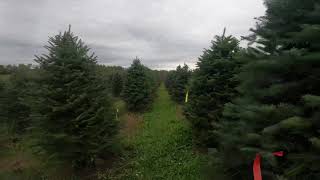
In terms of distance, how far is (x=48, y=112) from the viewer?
445 inches

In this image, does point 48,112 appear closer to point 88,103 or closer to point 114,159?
point 88,103

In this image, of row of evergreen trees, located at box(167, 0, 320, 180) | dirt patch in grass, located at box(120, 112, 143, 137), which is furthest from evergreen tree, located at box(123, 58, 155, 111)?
row of evergreen trees, located at box(167, 0, 320, 180)

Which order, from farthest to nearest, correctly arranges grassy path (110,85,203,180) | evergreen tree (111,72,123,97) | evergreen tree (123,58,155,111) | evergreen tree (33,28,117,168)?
evergreen tree (111,72,123,97) → evergreen tree (123,58,155,111) → grassy path (110,85,203,180) → evergreen tree (33,28,117,168)

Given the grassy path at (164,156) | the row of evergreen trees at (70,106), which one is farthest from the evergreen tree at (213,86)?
the row of evergreen trees at (70,106)

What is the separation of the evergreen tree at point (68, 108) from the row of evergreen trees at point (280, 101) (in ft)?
20.6

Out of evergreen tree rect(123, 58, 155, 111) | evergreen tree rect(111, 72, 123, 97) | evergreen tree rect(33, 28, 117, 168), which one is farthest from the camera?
evergreen tree rect(111, 72, 123, 97)

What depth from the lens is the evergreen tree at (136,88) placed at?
28.6 m

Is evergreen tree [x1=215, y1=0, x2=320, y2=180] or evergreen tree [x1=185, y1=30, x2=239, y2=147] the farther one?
evergreen tree [x1=185, y1=30, x2=239, y2=147]

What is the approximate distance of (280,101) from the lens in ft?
16.8

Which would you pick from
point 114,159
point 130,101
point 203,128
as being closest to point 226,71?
point 203,128

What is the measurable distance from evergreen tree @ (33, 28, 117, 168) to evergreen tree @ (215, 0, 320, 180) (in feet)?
22.8

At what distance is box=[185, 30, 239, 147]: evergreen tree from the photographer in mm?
12234

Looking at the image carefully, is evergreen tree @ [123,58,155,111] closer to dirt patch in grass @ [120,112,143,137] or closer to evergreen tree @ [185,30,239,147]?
dirt patch in grass @ [120,112,143,137]

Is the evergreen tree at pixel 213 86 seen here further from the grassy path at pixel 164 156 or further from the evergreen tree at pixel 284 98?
the evergreen tree at pixel 284 98
